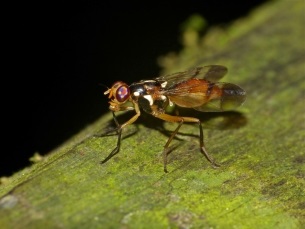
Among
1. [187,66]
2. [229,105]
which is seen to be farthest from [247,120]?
[187,66]

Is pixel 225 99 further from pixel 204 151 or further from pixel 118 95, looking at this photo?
pixel 204 151

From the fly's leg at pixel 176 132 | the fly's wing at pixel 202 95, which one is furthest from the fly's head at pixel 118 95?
the fly's wing at pixel 202 95

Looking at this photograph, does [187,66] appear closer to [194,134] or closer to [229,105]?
[229,105]

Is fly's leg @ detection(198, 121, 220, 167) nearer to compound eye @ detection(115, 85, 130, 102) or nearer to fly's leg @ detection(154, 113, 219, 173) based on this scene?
fly's leg @ detection(154, 113, 219, 173)

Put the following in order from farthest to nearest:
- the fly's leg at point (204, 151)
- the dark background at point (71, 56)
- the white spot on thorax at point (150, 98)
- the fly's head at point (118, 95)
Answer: the dark background at point (71, 56)
the white spot on thorax at point (150, 98)
the fly's head at point (118, 95)
the fly's leg at point (204, 151)

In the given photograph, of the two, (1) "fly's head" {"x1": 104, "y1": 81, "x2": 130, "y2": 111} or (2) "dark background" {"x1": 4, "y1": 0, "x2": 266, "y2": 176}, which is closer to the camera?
(1) "fly's head" {"x1": 104, "y1": 81, "x2": 130, "y2": 111}

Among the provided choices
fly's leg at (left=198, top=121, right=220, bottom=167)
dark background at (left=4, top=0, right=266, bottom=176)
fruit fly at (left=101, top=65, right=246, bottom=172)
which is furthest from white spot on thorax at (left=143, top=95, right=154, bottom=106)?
dark background at (left=4, top=0, right=266, bottom=176)

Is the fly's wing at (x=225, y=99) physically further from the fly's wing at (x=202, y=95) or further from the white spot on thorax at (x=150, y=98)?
the white spot on thorax at (x=150, y=98)

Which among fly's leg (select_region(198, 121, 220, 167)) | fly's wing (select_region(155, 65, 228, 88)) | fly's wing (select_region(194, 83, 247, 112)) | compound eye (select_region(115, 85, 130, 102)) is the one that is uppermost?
compound eye (select_region(115, 85, 130, 102))
